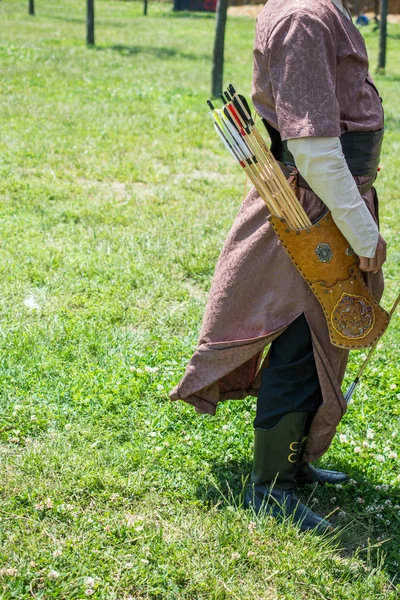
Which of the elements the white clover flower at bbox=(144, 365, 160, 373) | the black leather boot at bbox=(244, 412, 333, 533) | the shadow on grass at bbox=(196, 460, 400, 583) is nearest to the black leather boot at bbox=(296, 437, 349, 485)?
the shadow on grass at bbox=(196, 460, 400, 583)

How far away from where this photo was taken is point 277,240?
2682 mm

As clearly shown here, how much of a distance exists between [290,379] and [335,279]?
1.36 ft

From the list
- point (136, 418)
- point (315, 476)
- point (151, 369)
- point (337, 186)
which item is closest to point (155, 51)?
point (151, 369)

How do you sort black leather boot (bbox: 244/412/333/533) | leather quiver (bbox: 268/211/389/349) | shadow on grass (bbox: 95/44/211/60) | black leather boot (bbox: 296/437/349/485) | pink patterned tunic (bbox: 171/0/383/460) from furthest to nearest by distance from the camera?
shadow on grass (bbox: 95/44/211/60)
black leather boot (bbox: 296/437/349/485)
black leather boot (bbox: 244/412/333/533)
leather quiver (bbox: 268/211/389/349)
pink patterned tunic (bbox: 171/0/383/460)

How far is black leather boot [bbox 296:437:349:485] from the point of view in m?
3.16

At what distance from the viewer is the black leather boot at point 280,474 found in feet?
9.27

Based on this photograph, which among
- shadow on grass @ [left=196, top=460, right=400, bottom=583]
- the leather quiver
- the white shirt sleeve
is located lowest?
shadow on grass @ [left=196, top=460, right=400, bottom=583]

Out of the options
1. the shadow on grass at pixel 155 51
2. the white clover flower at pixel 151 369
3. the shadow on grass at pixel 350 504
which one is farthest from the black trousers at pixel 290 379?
the shadow on grass at pixel 155 51

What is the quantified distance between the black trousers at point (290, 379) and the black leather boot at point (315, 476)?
414 millimetres

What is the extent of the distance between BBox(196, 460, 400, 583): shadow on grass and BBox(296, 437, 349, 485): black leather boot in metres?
0.03

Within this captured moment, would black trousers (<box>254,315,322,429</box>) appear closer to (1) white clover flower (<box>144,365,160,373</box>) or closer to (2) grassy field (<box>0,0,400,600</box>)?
(2) grassy field (<box>0,0,400,600</box>)

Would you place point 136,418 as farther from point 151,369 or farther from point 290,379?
point 290,379

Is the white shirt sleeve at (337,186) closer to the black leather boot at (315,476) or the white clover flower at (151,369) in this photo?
the black leather boot at (315,476)

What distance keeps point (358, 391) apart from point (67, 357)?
1.54 meters
